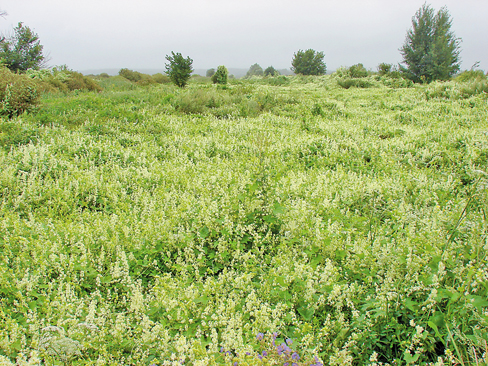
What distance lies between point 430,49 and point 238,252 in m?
41.9

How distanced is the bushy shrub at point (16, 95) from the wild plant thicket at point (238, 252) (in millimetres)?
1706

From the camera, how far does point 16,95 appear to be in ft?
30.6

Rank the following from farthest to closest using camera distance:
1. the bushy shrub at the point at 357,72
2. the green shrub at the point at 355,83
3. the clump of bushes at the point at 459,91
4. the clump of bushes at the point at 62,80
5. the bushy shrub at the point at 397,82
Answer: the bushy shrub at the point at 357,72
the green shrub at the point at 355,83
the bushy shrub at the point at 397,82
the clump of bushes at the point at 62,80
the clump of bushes at the point at 459,91

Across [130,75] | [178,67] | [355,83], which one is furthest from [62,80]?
[355,83]

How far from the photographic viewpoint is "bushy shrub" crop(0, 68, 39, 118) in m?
9.17

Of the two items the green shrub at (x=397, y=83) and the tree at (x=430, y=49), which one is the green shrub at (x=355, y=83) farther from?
the tree at (x=430, y=49)

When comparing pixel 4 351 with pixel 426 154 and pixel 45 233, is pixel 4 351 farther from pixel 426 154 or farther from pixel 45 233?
pixel 426 154

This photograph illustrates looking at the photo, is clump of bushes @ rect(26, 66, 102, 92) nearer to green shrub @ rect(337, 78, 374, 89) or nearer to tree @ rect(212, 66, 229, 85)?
tree @ rect(212, 66, 229, 85)

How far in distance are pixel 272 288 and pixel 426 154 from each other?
584 centimetres

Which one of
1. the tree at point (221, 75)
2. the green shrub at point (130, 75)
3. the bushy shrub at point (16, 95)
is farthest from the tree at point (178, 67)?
the green shrub at point (130, 75)

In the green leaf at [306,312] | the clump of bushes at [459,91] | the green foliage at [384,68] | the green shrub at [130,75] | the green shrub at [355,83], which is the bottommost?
the green leaf at [306,312]

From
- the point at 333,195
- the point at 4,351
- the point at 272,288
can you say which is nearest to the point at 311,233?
the point at 272,288

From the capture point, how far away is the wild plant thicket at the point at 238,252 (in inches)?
82.8

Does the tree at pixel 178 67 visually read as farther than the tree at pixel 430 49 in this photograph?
No
